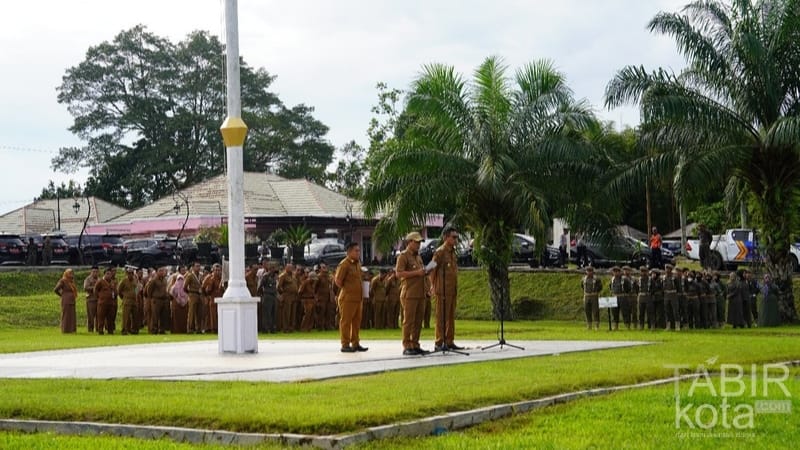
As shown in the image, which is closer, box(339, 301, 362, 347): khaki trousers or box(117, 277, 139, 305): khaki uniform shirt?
box(339, 301, 362, 347): khaki trousers

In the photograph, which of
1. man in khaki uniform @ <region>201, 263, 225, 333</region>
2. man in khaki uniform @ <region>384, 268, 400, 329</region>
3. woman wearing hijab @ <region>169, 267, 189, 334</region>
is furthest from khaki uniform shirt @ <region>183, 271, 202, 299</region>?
man in khaki uniform @ <region>384, 268, 400, 329</region>

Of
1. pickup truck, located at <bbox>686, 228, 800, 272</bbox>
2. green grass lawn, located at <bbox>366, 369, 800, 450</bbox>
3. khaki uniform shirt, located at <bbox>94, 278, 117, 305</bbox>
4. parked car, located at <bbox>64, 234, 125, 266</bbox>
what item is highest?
parked car, located at <bbox>64, 234, 125, 266</bbox>

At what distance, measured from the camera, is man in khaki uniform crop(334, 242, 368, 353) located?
18.1 m

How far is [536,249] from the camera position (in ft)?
105

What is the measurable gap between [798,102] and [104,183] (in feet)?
182

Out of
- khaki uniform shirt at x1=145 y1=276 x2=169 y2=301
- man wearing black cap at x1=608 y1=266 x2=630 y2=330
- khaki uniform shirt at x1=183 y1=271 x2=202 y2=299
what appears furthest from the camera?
khaki uniform shirt at x1=145 y1=276 x2=169 y2=301

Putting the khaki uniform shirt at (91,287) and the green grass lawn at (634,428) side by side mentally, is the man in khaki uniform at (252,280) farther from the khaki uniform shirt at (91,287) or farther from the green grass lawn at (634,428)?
the green grass lawn at (634,428)

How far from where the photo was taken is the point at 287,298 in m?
30.0

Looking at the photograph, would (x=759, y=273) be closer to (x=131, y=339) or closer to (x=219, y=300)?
(x=131, y=339)

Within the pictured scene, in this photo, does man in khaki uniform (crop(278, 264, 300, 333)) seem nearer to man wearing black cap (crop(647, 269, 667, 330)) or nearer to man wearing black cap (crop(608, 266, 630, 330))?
man wearing black cap (crop(608, 266, 630, 330))

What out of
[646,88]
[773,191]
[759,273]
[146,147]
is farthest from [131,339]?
[146,147]

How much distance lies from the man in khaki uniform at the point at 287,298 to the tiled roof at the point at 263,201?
2600 centimetres

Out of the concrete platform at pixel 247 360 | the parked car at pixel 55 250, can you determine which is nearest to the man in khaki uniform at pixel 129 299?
the concrete platform at pixel 247 360

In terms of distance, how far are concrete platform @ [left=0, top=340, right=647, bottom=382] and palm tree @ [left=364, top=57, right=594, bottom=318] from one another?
32.7 feet
